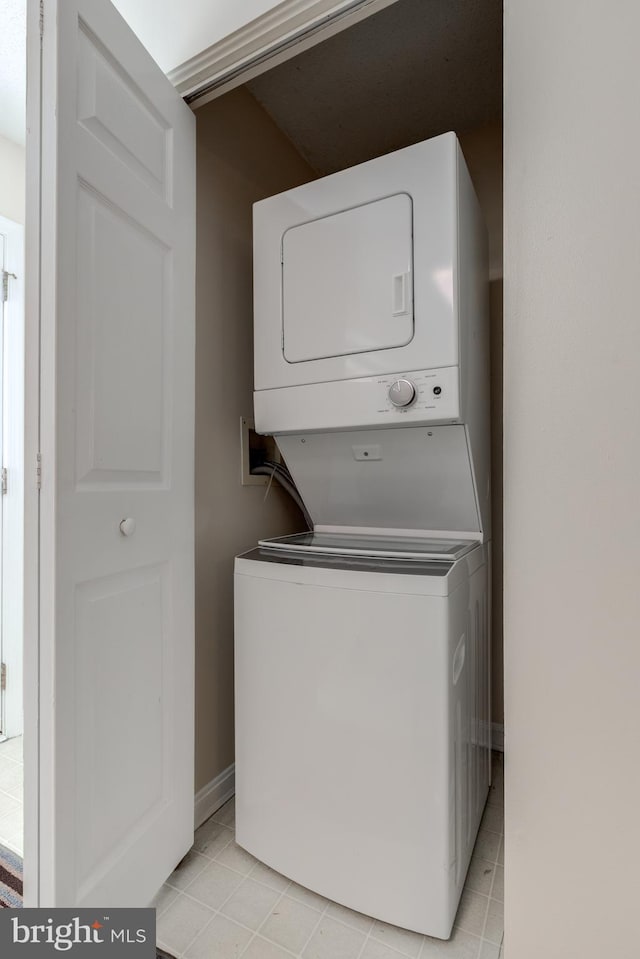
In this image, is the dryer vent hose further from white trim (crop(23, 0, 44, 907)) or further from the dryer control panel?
white trim (crop(23, 0, 44, 907))

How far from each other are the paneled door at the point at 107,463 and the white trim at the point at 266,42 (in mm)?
93

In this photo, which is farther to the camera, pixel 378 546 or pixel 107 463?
pixel 378 546

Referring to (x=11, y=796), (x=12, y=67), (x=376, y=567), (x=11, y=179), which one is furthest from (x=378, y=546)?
(x=11, y=179)

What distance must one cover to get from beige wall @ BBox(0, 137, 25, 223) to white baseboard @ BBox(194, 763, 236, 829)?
7.99ft

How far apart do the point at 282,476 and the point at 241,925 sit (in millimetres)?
1361

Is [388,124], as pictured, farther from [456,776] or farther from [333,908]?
[333,908]

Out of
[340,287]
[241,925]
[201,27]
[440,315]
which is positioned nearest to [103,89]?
[201,27]

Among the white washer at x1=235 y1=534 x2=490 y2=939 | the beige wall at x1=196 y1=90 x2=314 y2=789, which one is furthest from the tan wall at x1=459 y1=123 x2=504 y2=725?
the beige wall at x1=196 y1=90 x2=314 y2=789

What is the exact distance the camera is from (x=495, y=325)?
6.81 ft

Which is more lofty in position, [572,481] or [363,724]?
[572,481]

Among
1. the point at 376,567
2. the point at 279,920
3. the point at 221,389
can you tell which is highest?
the point at 221,389

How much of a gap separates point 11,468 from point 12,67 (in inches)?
59.7

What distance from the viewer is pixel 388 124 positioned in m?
2.12

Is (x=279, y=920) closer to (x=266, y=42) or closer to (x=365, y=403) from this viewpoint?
(x=365, y=403)
